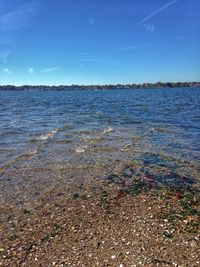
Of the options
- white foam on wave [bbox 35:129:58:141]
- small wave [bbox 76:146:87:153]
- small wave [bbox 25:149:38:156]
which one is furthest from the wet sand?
white foam on wave [bbox 35:129:58:141]

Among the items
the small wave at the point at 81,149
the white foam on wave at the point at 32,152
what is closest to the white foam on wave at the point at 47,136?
the white foam on wave at the point at 32,152

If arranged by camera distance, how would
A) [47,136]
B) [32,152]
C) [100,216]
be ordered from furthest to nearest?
[47,136] < [32,152] < [100,216]

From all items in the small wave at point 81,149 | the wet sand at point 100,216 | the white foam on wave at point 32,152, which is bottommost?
the small wave at point 81,149

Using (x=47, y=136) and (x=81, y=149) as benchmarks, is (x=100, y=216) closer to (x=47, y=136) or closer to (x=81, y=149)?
(x=81, y=149)

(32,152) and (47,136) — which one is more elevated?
(32,152)

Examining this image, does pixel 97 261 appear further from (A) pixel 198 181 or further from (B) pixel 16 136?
(B) pixel 16 136

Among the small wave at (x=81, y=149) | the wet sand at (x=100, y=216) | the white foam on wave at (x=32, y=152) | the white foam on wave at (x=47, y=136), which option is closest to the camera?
the wet sand at (x=100, y=216)

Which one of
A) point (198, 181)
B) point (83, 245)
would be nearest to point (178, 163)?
point (198, 181)

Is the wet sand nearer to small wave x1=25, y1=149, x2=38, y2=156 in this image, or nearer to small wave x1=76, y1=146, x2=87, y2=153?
small wave x1=25, y1=149, x2=38, y2=156

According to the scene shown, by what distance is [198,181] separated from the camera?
13.9 meters

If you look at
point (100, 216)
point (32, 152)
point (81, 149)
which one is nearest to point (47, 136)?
point (32, 152)

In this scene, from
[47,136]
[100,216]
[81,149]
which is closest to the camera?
[100,216]

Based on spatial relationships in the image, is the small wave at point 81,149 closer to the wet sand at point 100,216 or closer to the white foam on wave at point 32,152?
the white foam on wave at point 32,152

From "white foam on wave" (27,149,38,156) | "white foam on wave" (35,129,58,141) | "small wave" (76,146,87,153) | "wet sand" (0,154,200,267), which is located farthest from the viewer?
"white foam on wave" (35,129,58,141)
